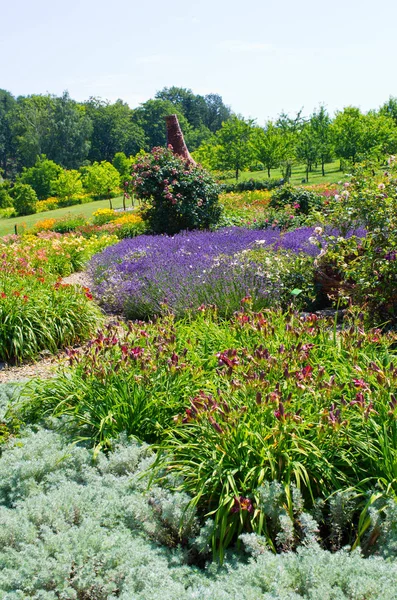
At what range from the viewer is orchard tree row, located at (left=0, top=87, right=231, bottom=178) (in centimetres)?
6594

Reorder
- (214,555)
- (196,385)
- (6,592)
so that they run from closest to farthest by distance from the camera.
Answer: (6,592) < (214,555) < (196,385)

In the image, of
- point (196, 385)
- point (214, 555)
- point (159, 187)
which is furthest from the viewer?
point (159, 187)

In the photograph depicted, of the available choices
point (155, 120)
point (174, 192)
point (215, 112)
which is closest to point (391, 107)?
point (174, 192)

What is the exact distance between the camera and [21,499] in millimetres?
3010

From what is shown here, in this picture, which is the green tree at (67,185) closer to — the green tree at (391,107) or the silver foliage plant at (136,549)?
the green tree at (391,107)

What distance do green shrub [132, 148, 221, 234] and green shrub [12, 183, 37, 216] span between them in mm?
26364

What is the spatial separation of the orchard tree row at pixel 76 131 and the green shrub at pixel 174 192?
49609mm

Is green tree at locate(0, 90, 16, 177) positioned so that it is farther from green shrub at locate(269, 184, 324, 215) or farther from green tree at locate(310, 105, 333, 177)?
green shrub at locate(269, 184, 324, 215)

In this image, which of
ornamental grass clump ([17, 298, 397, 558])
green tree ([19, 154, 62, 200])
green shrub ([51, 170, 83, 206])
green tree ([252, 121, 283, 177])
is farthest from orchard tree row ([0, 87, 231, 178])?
ornamental grass clump ([17, 298, 397, 558])

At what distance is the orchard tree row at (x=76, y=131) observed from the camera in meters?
65.9

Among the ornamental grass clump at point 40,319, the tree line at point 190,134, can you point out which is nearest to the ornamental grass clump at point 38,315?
the ornamental grass clump at point 40,319

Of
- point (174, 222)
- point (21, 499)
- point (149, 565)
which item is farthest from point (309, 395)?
point (174, 222)

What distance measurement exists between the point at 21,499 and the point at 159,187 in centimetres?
1030

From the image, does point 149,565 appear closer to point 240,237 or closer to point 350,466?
point 350,466
